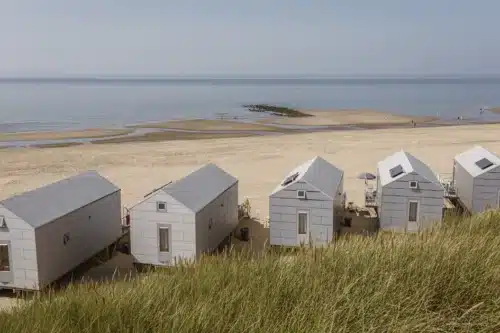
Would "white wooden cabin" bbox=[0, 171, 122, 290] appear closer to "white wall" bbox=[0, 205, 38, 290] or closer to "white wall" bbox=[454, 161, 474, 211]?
"white wall" bbox=[0, 205, 38, 290]

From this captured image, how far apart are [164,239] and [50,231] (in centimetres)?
285

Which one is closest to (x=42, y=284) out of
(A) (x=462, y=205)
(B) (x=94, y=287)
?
(B) (x=94, y=287)

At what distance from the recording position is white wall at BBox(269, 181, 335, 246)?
14156 mm

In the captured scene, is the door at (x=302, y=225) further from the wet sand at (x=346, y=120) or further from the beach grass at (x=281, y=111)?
the beach grass at (x=281, y=111)

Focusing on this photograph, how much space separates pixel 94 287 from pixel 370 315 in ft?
11.1

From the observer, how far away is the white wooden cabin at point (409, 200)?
15031mm

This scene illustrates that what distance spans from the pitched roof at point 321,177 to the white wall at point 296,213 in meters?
0.19

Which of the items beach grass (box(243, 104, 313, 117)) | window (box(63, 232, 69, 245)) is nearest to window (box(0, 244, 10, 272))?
window (box(63, 232, 69, 245))

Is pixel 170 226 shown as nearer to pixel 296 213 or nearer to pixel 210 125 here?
pixel 296 213

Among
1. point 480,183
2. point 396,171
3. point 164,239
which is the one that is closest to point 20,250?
point 164,239

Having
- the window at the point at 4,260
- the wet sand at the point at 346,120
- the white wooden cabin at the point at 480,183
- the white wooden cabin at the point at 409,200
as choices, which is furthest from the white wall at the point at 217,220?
the wet sand at the point at 346,120

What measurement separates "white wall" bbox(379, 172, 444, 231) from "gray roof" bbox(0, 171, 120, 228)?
27.8 feet

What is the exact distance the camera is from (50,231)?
12.5 m

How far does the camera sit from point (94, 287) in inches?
243
